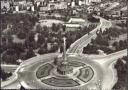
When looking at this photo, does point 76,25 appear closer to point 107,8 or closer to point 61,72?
point 107,8

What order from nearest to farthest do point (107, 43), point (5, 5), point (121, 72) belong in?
1. point (121, 72)
2. point (107, 43)
3. point (5, 5)

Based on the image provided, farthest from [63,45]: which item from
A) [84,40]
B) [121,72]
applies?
[121,72]

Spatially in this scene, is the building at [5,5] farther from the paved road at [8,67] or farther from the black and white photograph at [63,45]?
the paved road at [8,67]

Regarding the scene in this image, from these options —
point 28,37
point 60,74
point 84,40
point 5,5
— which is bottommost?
point 60,74

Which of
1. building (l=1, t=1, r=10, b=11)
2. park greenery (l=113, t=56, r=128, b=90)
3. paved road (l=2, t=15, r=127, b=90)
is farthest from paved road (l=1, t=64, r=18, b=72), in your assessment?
building (l=1, t=1, r=10, b=11)

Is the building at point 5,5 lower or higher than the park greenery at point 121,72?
higher

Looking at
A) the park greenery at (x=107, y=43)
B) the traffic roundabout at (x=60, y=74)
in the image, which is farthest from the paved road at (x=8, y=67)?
the park greenery at (x=107, y=43)

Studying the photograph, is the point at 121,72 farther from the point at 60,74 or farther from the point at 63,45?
the point at 63,45

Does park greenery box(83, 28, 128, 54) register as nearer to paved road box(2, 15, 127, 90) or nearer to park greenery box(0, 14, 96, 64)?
paved road box(2, 15, 127, 90)

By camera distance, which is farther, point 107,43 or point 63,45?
point 107,43
